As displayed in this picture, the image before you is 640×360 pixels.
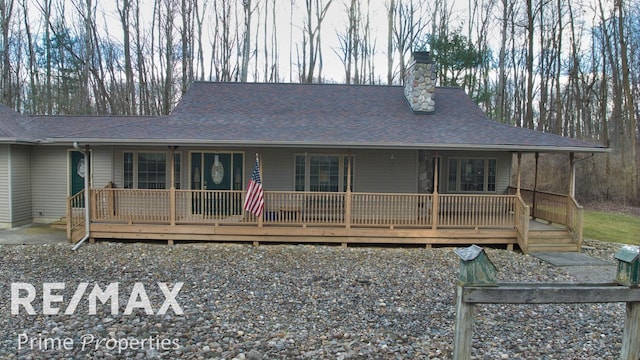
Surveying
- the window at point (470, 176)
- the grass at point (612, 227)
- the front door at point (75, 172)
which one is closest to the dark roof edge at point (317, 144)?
the window at point (470, 176)

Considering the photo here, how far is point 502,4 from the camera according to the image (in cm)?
2464

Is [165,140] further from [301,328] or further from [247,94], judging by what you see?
[301,328]

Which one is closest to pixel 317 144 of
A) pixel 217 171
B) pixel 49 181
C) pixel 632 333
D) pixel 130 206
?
pixel 217 171

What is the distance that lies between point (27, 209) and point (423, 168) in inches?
462

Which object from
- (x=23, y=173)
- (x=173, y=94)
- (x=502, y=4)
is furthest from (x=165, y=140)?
(x=502, y=4)

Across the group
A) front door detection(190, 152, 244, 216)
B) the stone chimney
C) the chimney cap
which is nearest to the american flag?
front door detection(190, 152, 244, 216)

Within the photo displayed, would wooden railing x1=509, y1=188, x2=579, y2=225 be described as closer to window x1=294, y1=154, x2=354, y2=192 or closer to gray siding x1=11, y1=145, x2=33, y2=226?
window x1=294, y1=154, x2=354, y2=192

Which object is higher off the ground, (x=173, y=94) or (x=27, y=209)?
(x=173, y=94)

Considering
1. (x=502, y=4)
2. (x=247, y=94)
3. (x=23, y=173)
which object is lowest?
(x=23, y=173)

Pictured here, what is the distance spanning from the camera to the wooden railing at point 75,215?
966 centimetres

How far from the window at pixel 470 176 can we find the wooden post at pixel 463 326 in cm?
841

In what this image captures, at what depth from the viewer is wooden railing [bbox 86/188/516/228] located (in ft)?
32.4

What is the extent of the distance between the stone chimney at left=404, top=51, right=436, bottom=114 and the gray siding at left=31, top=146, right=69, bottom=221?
1063cm

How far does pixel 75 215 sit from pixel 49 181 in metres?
1.84
